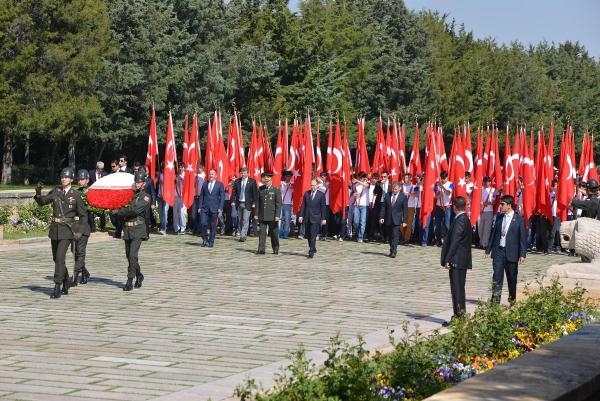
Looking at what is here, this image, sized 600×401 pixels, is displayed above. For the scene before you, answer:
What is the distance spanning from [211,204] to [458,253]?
1293 cm

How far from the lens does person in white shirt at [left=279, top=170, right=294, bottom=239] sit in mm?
31620

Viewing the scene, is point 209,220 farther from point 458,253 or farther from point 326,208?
point 458,253

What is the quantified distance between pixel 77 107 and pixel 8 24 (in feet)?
14.1

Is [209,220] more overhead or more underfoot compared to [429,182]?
more underfoot

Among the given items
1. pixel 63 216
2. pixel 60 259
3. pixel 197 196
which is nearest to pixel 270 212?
pixel 197 196

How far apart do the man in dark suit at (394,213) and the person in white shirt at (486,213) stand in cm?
191

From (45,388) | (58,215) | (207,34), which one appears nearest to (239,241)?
(58,215)

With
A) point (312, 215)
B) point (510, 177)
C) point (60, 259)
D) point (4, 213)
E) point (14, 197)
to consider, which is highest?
point (510, 177)

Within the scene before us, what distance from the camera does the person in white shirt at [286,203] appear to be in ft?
104

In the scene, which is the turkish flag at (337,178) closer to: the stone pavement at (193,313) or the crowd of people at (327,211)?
the crowd of people at (327,211)

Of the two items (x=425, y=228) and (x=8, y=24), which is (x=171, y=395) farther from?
(x=8, y=24)

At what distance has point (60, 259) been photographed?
56.2ft

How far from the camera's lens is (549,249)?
1162 inches

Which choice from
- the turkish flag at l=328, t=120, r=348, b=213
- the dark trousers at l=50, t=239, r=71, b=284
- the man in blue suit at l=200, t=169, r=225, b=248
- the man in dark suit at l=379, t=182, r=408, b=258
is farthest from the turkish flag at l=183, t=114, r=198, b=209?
the dark trousers at l=50, t=239, r=71, b=284
